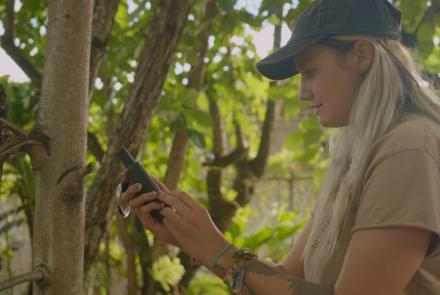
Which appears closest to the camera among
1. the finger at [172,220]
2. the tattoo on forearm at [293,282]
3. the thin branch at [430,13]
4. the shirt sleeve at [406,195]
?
the shirt sleeve at [406,195]

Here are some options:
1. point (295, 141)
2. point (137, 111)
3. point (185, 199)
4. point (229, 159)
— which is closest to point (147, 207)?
point (185, 199)

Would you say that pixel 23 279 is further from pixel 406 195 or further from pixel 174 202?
pixel 406 195

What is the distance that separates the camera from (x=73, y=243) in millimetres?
1667

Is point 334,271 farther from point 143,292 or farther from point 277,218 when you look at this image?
point 277,218

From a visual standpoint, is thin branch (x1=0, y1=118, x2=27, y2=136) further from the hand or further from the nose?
the nose

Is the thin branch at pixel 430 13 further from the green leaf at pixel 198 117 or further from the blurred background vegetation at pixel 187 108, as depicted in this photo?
the green leaf at pixel 198 117

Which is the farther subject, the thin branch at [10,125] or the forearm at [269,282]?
the thin branch at [10,125]

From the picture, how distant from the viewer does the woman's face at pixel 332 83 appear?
1556mm

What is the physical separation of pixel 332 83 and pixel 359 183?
10.0 inches

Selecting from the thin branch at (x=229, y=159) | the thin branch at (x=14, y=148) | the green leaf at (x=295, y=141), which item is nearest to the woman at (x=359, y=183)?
the thin branch at (x=14, y=148)

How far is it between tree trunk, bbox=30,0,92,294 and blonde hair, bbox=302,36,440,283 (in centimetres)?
60

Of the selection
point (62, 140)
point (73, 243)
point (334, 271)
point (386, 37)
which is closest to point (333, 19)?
point (386, 37)

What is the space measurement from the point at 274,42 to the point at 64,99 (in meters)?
2.20

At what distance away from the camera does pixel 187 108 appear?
9.45ft
